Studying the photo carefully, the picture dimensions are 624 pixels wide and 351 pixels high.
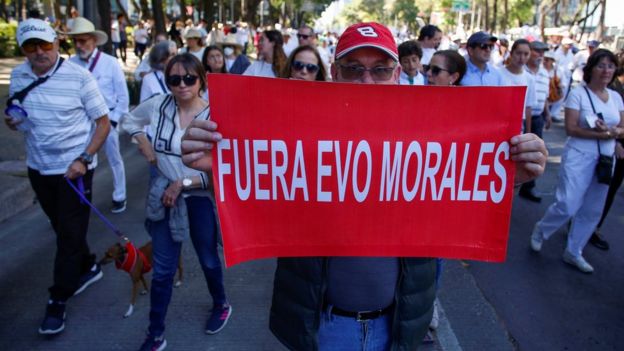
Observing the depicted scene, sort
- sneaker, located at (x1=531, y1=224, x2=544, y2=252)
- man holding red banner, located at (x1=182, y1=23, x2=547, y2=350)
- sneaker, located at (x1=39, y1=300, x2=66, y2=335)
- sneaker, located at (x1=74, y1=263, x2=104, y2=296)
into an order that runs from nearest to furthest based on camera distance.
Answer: man holding red banner, located at (x1=182, y1=23, x2=547, y2=350), sneaker, located at (x1=39, y1=300, x2=66, y2=335), sneaker, located at (x1=74, y1=263, x2=104, y2=296), sneaker, located at (x1=531, y1=224, x2=544, y2=252)

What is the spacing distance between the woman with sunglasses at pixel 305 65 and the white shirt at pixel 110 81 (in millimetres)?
2343

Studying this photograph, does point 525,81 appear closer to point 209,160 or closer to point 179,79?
point 179,79

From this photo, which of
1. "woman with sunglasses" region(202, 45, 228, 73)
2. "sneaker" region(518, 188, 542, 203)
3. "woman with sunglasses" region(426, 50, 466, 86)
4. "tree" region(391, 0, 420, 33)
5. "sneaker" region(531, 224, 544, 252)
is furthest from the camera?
"tree" region(391, 0, 420, 33)

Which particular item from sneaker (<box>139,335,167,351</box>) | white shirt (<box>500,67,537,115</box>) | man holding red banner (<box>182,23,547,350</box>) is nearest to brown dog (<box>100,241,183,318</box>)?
sneaker (<box>139,335,167,351</box>)

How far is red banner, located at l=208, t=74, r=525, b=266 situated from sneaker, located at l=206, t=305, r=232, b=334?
187 cm

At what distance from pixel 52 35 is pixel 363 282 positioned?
2.70m

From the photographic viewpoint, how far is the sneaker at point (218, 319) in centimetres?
364

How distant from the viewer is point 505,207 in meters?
1.98

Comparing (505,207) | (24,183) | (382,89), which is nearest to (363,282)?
(505,207)

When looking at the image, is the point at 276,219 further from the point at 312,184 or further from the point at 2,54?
the point at 2,54

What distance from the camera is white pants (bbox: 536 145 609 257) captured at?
475cm

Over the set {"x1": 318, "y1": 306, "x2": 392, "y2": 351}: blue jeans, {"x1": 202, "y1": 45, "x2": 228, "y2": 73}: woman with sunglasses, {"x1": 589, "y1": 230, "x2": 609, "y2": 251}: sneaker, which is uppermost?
{"x1": 202, "y1": 45, "x2": 228, "y2": 73}: woman with sunglasses

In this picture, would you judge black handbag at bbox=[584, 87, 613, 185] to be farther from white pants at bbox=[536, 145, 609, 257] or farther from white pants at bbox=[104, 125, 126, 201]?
white pants at bbox=[104, 125, 126, 201]


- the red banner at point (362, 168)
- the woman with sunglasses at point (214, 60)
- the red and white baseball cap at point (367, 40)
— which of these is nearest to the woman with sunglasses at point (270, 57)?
the woman with sunglasses at point (214, 60)
